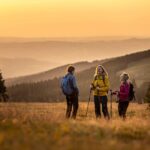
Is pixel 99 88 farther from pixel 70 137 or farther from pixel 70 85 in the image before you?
pixel 70 137

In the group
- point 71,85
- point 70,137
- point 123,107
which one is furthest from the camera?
point 123,107

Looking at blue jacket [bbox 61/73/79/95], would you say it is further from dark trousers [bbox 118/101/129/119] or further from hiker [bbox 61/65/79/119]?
dark trousers [bbox 118/101/129/119]

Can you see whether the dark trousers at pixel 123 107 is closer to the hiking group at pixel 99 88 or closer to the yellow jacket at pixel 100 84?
the hiking group at pixel 99 88

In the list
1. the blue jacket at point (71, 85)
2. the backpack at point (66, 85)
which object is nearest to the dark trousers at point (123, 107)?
the blue jacket at point (71, 85)

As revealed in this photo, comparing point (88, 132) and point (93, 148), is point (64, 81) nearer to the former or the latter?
point (88, 132)

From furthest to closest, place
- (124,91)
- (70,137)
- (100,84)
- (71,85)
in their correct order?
(124,91) < (71,85) < (100,84) < (70,137)

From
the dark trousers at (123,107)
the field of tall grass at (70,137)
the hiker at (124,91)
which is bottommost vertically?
the field of tall grass at (70,137)

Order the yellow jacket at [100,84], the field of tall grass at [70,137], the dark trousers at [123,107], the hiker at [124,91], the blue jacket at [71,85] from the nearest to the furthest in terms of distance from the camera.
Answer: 1. the field of tall grass at [70,137]
2. the yellow jacket at [100,84]
3. the blue jacket at [71,85]
4. the hiker at [124,91]
5. the dark trousers at [123,107]

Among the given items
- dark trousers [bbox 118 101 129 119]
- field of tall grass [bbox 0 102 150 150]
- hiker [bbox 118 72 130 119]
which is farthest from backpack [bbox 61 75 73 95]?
field of tall grass [bbox 0 102 150 150]

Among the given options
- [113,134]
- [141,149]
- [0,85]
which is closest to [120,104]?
[113,134]

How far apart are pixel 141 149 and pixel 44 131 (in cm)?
320

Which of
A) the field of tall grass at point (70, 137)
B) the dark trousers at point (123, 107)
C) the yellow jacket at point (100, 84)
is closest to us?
the field of tall grass at point (70, 137)

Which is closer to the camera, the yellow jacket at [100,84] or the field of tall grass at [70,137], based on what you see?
the field of tall grass at [70,137]

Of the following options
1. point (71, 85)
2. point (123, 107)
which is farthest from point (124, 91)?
point (71, 85)
